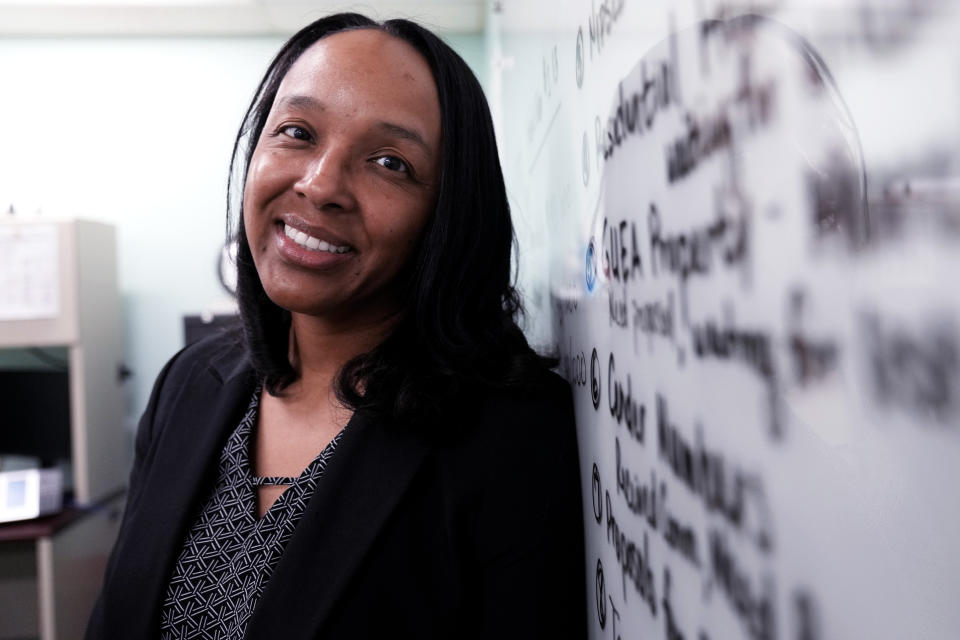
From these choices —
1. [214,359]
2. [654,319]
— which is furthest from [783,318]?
[214,359]

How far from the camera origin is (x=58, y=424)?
239cm

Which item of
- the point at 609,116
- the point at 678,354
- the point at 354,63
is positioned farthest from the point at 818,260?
the point at 354,63

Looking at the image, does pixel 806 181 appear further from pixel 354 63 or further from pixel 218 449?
pixel 218 449

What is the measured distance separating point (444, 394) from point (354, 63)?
364 millimetres

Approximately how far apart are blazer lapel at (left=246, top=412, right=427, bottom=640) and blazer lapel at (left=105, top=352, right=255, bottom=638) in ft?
0.57

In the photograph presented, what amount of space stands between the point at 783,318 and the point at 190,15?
2.87 m

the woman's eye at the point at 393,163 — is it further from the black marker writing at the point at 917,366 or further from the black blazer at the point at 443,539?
the black marker writing at the point at 917,366

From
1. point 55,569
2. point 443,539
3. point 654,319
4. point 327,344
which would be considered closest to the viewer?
point 654,319

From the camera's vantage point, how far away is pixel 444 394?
765 mm

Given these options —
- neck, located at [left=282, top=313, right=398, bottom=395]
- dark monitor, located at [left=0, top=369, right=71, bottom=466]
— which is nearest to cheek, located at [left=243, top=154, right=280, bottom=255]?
neck, located at [left=282, top=313, right=398, bottom=395]

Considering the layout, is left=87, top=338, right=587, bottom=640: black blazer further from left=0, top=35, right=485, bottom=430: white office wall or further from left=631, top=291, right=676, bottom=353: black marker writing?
left=0, top=35, right=485, bottom=430: white office wall

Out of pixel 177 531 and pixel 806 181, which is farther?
pixel 177 531

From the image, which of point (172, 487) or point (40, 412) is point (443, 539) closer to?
point (172, 487)

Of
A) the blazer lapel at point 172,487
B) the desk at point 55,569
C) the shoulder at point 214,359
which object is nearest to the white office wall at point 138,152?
the desk at point 55,569
